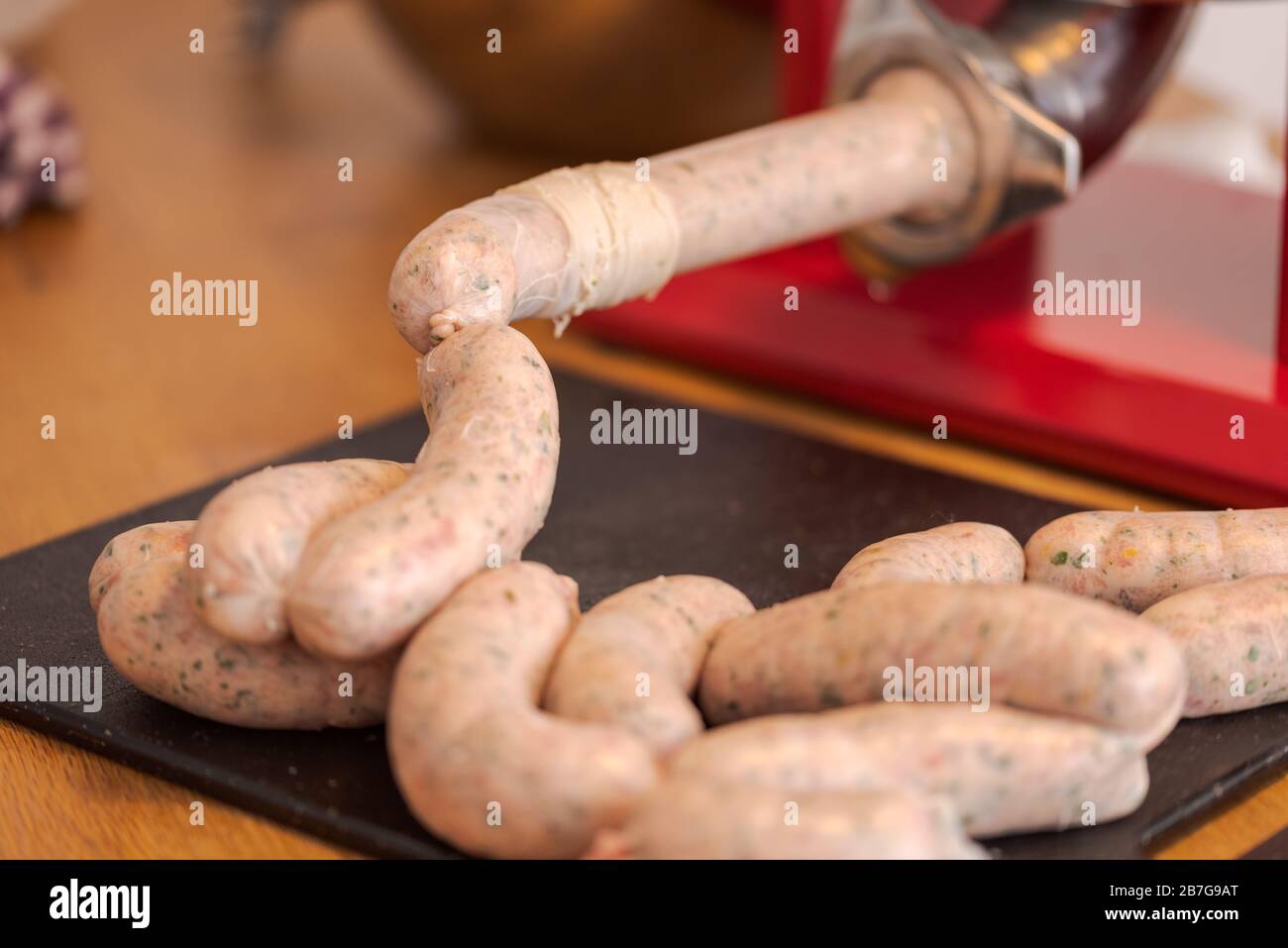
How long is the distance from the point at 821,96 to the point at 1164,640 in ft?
2.80

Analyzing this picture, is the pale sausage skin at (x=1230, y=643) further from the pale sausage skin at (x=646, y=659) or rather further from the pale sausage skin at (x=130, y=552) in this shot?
the pale sausage skin at (x=130, y=552)

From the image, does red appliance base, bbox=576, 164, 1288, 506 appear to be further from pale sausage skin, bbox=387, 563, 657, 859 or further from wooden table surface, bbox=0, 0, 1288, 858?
pale sausage skin, bbox=387, 563, 657, 859

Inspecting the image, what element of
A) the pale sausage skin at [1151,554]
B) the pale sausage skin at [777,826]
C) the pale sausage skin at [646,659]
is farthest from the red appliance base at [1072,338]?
the pale sausage skin at [777,826]

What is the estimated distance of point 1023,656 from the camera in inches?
30.3

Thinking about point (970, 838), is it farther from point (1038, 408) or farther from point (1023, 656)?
point (1038, 408)

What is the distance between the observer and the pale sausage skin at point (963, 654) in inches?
29.9

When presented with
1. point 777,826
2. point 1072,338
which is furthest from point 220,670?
point 1072,338

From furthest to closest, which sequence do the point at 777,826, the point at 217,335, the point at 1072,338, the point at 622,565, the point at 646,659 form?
the point at 217,335 → the point at 1072,338 → the point at 622,565 → the point at 646,659 → the point at 777,826

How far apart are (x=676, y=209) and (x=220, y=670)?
43 cm

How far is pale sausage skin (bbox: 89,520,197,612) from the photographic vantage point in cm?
95

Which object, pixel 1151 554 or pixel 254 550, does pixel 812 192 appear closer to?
pixel 1151 554

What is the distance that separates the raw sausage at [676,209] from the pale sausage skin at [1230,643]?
1.25ft

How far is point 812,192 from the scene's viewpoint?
1215 mm

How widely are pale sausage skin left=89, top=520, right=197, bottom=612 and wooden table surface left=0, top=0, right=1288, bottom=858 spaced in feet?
0.28
